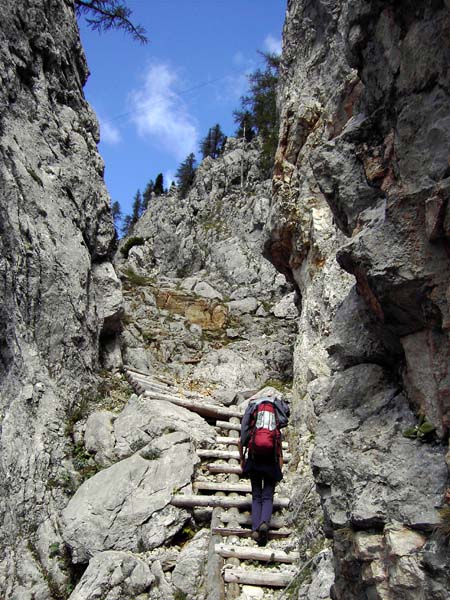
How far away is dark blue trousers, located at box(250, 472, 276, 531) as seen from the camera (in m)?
8.19

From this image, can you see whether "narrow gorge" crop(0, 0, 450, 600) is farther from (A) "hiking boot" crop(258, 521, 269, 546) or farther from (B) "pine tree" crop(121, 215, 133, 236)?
(B) "pine tree" crop(121, 215, 133, 236)

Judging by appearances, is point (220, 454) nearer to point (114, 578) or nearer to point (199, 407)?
point (199, 407)

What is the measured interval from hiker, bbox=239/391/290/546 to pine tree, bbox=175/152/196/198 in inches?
2173

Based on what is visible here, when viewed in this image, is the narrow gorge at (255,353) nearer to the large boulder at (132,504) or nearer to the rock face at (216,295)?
the large boulder at (132,504)

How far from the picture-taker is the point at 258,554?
7.53 meters

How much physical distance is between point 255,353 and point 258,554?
35.0 feet

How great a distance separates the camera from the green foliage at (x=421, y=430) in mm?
4242

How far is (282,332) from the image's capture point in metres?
19.9

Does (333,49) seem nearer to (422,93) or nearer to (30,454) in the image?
(422,93)

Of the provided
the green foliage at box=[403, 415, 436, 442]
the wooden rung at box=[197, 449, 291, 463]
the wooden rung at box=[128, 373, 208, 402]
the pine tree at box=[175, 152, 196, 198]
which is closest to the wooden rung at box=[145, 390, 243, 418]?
the wooden rung at box=[128, 373, 208, 402]

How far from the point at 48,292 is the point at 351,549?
9990 mm

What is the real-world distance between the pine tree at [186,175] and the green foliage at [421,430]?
59.0m

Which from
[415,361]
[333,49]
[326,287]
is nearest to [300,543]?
[415,361]

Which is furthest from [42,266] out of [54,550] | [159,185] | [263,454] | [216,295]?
[159,185]
